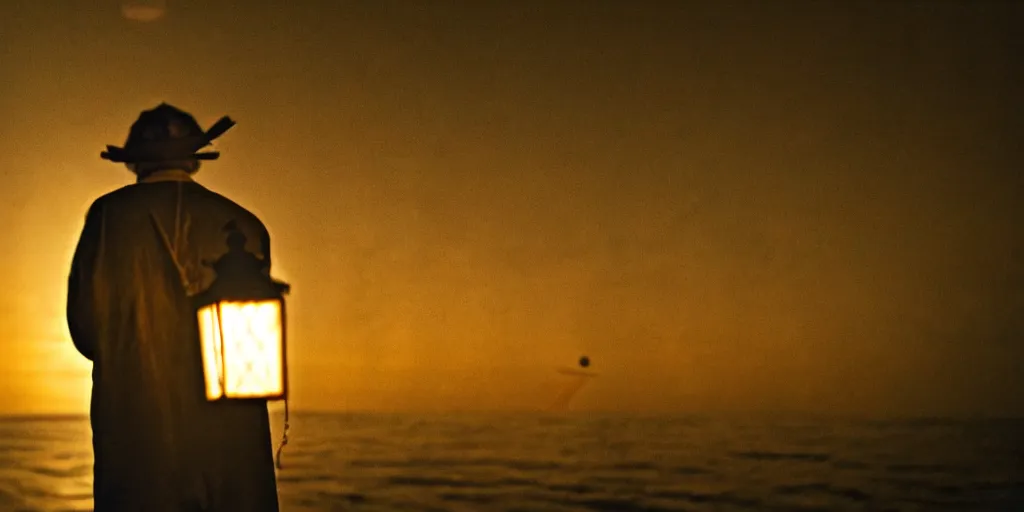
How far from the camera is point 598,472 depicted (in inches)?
270

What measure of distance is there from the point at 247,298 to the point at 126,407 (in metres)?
0.35

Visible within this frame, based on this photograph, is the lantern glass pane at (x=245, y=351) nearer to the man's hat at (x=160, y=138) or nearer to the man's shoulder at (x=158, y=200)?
the man's shoulder at (x=158, y=200)

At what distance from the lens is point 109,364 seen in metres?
2.36

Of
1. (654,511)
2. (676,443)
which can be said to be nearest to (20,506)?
(654,511)

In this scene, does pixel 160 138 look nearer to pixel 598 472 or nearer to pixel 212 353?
pixel 212 353

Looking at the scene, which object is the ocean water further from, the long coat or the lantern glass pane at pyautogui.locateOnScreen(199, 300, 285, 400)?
the lantern glass pane at pyautogui.locateOnScreen(199, 300, 285, 400)

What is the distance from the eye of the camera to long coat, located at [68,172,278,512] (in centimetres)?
235

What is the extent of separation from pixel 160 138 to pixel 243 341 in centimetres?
47

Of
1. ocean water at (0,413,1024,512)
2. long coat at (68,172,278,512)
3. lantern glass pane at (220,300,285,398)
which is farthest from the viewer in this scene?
ocean water at (0,413,1024,512)

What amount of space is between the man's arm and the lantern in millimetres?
242

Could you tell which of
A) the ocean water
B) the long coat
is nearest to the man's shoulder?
the long coat

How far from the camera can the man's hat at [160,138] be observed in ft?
7.81

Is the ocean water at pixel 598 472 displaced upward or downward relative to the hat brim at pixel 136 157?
downward

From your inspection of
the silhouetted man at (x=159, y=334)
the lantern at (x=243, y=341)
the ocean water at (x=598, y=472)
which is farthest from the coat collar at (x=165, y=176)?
the ocean water at (x=598, y=472)
